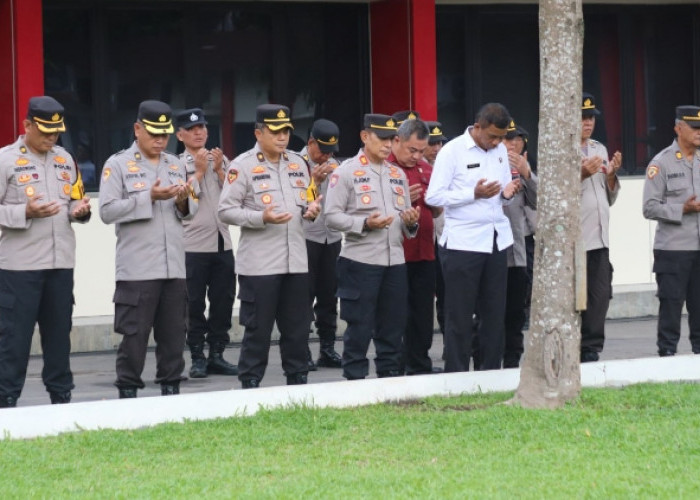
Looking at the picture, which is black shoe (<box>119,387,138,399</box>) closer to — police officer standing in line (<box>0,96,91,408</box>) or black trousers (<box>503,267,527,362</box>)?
police officer standing in line (<box>0,96,91,408</box>)

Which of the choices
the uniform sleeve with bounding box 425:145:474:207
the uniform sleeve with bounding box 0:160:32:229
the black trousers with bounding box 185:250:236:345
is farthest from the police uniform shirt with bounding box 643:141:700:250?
the uniform sleeve with bounding box 0:160:32:229

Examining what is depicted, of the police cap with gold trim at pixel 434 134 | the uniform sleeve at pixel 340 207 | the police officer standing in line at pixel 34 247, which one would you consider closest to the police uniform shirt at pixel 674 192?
the police cap with gold trim at pixel 434 134

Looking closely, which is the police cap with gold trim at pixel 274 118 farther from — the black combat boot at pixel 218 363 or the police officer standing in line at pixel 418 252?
the black combat boot at pixel 218 363

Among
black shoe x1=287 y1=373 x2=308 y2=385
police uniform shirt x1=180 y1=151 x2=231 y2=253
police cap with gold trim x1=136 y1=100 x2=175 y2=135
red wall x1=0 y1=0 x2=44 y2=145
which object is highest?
red wall x1=0 y1=0 x2=44 y2=145

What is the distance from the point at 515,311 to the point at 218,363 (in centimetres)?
246

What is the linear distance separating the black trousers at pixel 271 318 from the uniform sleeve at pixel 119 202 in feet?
2.77

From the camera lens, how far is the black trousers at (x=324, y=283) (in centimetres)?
1245

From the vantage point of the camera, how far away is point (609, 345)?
13.6 meters

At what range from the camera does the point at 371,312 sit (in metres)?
10.3

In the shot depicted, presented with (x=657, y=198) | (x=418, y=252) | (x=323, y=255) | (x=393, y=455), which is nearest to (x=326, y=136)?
(x=323, y=255)

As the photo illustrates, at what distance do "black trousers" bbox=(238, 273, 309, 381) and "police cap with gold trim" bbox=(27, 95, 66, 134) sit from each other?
163 centimetres

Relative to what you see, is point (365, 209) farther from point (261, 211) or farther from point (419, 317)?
point (419, 317)

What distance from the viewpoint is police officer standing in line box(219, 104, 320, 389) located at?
9.94 m

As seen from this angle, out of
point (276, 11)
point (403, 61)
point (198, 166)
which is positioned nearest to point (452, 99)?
point (403, 61)
